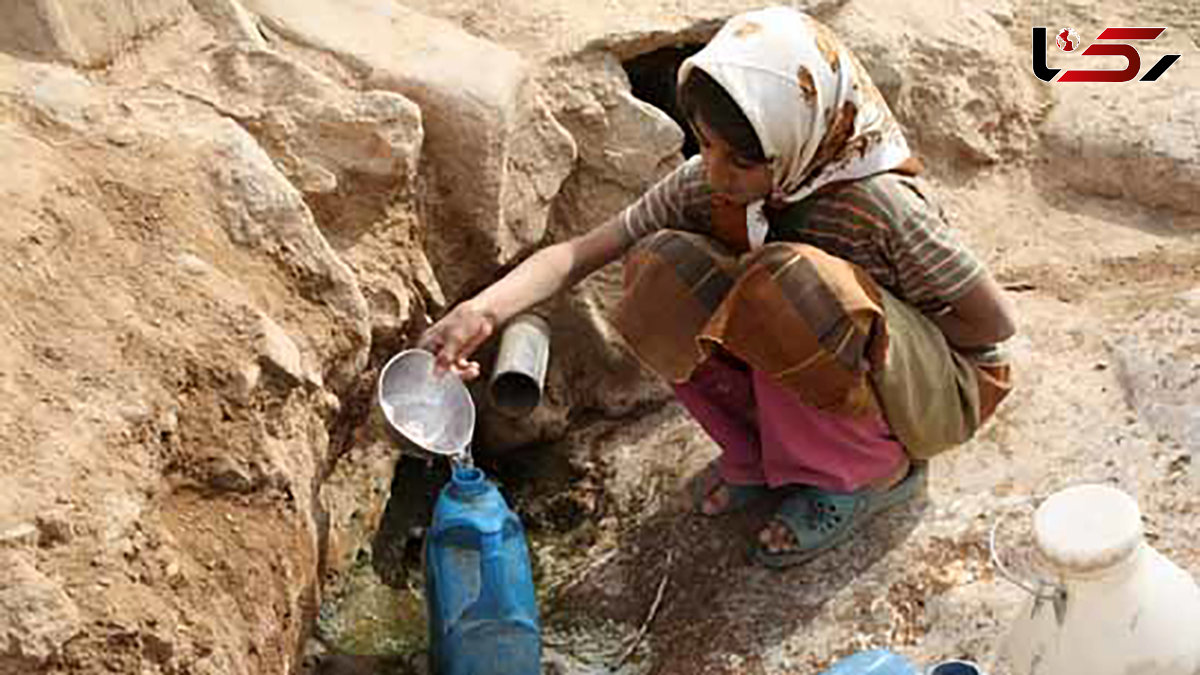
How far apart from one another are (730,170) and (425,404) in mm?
566

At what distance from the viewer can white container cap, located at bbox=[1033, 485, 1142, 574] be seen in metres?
2.06

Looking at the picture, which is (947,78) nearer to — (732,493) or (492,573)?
(732,493)

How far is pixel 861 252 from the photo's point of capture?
7.97ft

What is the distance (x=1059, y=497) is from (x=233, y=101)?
1.39 m

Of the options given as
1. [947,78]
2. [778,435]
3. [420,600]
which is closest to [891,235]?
[778,435]

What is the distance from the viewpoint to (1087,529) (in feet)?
6.82

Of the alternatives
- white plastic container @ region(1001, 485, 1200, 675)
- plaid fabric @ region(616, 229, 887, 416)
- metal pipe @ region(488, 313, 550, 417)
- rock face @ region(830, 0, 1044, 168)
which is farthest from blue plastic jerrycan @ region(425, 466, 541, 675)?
rock face @ region(830, 0, 1044, 168)

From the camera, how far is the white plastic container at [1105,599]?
2.07m

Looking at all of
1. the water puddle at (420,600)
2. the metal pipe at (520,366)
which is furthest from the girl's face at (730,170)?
the water puddle at (420,600)

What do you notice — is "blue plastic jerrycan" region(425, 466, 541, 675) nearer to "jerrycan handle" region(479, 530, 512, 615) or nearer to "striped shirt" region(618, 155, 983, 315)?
"jerrycan handle" region(479, 530, 512, 615)

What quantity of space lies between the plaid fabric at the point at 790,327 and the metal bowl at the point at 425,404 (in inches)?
12.1

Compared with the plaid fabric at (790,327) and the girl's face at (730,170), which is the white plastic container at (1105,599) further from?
the girl's face at (730,170)

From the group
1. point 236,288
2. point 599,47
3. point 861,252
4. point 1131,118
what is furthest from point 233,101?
point 1131,118

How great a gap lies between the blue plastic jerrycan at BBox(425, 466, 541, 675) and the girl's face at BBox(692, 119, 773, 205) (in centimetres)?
58
